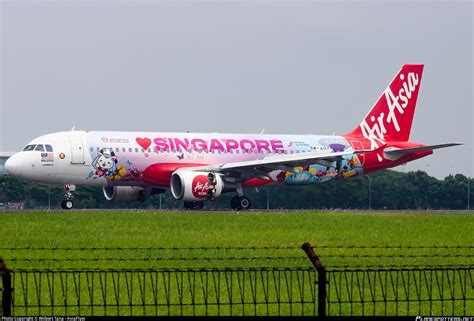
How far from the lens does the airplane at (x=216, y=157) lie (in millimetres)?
48031

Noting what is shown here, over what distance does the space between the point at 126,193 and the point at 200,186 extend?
5.60 meters

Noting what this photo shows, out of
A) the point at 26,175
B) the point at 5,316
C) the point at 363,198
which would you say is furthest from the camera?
the point at 363,198

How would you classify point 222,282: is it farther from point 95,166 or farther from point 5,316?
point 95,166

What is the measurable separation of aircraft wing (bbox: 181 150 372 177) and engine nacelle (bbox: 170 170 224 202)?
1.17 meters

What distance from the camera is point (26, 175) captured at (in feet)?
157

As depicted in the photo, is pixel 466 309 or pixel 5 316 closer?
pixel 5 316

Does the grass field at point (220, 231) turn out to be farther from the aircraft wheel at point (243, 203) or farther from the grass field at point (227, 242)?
the aircraft wheel at point (243, 203)

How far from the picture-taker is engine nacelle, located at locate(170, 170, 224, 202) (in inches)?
1887

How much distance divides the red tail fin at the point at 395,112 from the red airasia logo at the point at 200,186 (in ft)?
37.1

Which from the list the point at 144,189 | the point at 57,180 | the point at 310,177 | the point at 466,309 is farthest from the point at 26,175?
the point at 466,309

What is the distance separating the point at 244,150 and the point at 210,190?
16.7 ft

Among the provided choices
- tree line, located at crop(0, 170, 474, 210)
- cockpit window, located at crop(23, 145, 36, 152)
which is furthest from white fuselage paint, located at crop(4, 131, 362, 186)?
tree line, located at crop(0, 170, 474, 210)

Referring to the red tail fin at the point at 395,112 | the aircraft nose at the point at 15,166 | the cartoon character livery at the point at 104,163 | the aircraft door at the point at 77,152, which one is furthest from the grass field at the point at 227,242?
the red tail fin at the point at 395,112

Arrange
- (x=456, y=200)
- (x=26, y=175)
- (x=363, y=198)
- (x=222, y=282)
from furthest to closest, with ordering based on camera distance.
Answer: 1. (x=456, y=200)
2. (x=363, y=198)
3. (x=26, y=175)
4. (x=222, y=282)
